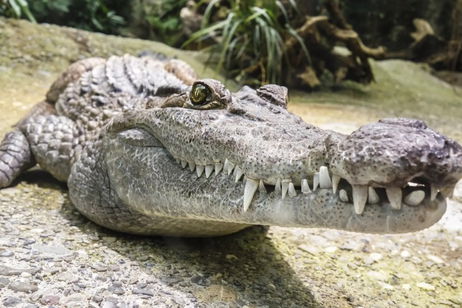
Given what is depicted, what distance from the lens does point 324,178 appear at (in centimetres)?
183

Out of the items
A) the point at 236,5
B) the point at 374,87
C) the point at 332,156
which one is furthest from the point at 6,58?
the point at 374,87

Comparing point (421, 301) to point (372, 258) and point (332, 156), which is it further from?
point (332, 156)

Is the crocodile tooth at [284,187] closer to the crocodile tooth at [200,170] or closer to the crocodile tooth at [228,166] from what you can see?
the crocodile tooth at [228,166]

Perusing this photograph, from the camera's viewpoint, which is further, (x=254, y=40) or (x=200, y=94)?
(x=254, y=40)

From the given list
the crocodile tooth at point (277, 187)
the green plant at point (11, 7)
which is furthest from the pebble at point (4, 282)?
the green plant at point (11, 7)

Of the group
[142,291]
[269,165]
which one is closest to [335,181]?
[269,165]

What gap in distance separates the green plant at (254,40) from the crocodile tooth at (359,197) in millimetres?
6824

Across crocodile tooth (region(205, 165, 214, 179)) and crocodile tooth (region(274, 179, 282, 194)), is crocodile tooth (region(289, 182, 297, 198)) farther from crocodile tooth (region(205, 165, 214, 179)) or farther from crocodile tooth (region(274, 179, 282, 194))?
crocodile tooth (region(205, 165, 214, 179))

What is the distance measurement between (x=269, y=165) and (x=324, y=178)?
10.5 inches

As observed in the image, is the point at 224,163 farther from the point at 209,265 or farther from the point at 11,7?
the point at 11,7

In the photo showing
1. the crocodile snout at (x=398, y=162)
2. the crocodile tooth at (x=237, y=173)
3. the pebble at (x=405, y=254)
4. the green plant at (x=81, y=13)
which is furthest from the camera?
the green plant at (x=81, y=13)

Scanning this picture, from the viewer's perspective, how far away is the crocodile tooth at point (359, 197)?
1712 millimetres

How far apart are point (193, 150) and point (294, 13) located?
7764mm

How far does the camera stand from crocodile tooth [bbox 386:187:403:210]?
166 centimetres
